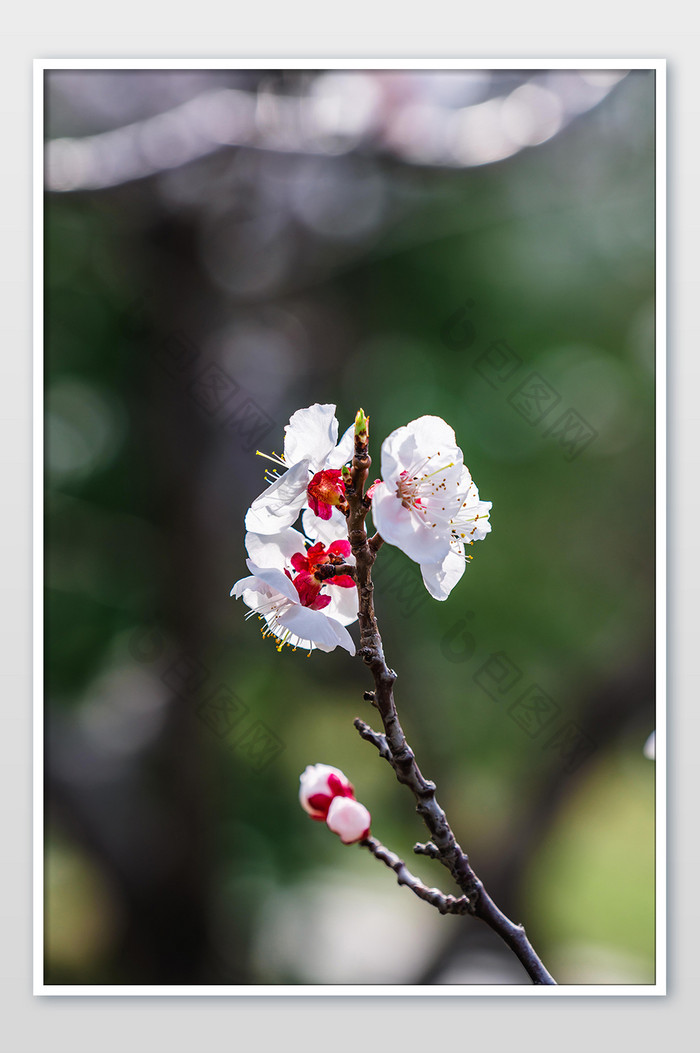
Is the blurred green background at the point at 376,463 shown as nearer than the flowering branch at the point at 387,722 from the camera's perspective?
No

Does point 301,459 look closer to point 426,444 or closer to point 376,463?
point 426,444

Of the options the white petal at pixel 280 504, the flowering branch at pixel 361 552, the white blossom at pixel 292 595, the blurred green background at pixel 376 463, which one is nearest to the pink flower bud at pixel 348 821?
the flowering branch at pixel 361 552

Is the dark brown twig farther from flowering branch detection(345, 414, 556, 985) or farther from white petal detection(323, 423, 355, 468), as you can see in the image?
white petal detection(323, 423, 355, 468)

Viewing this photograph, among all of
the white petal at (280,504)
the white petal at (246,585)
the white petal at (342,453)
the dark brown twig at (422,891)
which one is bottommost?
the dark brown twig at (422,891)

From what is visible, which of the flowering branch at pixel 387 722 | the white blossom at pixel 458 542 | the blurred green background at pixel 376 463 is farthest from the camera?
the blurred green background at pixel 376 463

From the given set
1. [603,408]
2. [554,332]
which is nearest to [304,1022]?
[603,408]

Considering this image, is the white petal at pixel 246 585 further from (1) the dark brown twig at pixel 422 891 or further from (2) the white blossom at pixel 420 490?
(1) the dark brown twig at pixel 422 891

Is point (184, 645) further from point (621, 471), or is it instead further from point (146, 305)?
point (621, 471)
